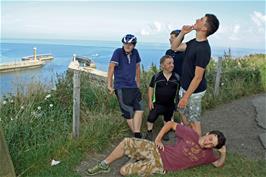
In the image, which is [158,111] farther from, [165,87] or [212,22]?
[212,22]

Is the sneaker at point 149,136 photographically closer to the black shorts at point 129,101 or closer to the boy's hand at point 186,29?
the black shorts at point 129,101

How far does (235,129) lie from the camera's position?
7180 millimetres

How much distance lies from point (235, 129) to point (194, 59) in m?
2.84

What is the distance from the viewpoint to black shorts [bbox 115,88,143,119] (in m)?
5.95

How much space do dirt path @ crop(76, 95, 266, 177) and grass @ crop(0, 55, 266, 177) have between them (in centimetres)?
22

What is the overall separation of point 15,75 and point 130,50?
304 centimetres

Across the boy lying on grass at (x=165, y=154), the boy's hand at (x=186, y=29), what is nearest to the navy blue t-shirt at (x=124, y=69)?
the boy's hand at (x=186, y=29)

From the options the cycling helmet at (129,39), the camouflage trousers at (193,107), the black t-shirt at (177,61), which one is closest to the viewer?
the camouflage trousers at (193,107)

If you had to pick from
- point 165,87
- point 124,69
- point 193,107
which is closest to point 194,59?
point 193,107

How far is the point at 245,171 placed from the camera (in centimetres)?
495

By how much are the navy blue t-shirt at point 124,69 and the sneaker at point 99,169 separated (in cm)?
145

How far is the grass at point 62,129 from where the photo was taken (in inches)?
196

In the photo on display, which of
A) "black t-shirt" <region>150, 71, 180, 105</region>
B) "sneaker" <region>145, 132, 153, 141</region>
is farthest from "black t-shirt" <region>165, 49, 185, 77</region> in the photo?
"sneaker" <region>145, 132, 153, 141</region>

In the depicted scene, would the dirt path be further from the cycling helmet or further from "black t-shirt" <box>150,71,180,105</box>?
the cycling helmet
